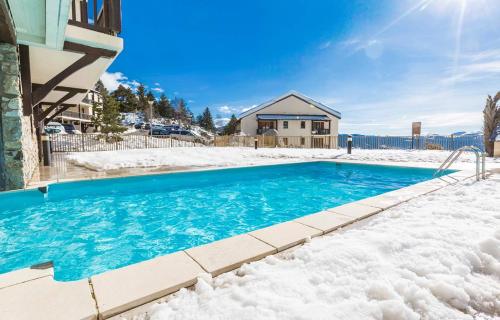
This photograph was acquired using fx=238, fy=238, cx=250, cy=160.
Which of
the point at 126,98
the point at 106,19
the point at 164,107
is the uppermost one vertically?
the point at 164,107

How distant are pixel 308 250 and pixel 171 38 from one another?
27.8m

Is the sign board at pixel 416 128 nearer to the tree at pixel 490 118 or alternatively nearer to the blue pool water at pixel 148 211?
the tree at pixel 490 118

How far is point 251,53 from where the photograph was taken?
26.0 m

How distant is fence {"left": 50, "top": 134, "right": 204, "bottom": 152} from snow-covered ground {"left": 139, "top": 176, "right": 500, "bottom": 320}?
17609mm

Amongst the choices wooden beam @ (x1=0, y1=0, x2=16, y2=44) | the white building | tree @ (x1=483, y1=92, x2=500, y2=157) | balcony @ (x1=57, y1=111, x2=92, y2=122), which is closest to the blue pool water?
wooden beam @ (x1=0, y1=0, x2=16, y2=44)

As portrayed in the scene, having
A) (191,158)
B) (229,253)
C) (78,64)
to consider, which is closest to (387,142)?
(191,158)

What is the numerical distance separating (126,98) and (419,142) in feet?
177

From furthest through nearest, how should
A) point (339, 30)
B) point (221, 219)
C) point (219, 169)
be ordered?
point (339, 30)
point (219, 169)
point (221, 219)

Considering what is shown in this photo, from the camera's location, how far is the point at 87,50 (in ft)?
19.1

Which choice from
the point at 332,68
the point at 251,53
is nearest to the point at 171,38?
the point at 251,53

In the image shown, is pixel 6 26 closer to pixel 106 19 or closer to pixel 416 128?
pixel 106 19

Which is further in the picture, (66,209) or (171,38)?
(171,38)

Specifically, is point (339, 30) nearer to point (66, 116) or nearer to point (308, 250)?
point (308, 250)

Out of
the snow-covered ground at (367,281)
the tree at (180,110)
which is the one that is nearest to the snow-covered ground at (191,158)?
the snow-covered ground at (367,281)
